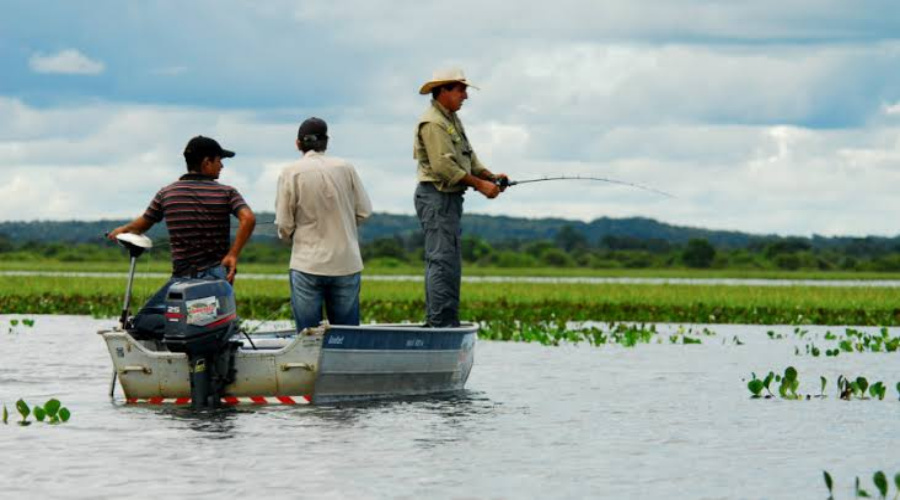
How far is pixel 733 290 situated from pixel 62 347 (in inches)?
→ 911

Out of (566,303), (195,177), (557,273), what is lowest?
(566,303)

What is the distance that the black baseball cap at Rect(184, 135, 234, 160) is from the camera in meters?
12.4

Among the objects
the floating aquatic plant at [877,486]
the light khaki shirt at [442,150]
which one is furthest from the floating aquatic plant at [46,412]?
the floating aquatic plant at [877,486]

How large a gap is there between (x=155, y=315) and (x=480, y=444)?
3.21 m

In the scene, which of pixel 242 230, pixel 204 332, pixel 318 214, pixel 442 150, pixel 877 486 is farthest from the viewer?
pixel 442 150

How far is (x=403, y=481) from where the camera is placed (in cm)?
919

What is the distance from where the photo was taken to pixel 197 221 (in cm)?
1229

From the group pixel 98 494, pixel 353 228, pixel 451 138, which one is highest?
pixel 451 138

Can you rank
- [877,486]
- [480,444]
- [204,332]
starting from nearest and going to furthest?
[877,486] → [480,444] → [204,332]

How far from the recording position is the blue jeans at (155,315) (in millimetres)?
12289

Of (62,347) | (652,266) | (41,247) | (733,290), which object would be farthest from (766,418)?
(41,247)

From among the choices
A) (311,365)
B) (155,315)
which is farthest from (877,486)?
(155,315)

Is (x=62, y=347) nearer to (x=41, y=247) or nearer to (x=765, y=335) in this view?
(x=765, y=335)

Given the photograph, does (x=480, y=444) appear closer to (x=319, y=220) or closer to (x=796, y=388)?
(x=319, y=220)
